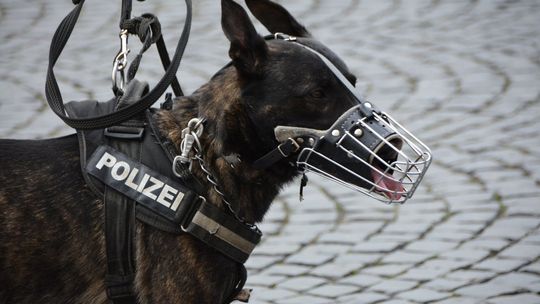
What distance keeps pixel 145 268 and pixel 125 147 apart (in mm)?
428

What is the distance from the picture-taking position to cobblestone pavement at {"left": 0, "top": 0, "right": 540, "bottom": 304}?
16.7 ft

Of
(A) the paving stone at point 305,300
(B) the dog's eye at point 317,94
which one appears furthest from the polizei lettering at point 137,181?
(A) the paving stone at point 305,300

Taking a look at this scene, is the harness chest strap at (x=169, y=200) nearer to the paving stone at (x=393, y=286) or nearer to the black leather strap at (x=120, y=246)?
the black leather strap at (x=120, y=246)

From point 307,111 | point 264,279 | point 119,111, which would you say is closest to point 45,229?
point 119,111

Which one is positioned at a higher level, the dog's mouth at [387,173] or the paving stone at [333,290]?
the dog's mouth at [387,173]

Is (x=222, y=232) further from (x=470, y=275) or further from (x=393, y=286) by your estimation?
(x=470, y=275)

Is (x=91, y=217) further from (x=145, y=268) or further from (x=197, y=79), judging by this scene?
(x=197, y=79)

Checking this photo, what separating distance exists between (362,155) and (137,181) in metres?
0.76

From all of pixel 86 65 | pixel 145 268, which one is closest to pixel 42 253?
pixel 145 268

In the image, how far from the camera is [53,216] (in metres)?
3.34

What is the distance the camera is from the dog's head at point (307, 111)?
10.6 feet

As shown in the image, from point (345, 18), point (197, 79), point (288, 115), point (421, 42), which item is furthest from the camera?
point (345, 18)

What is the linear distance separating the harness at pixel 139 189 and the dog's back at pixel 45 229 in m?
0.06

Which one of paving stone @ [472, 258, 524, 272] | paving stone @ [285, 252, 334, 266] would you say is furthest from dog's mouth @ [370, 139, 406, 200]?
paving stone @ [285, 252, 334, 266]
